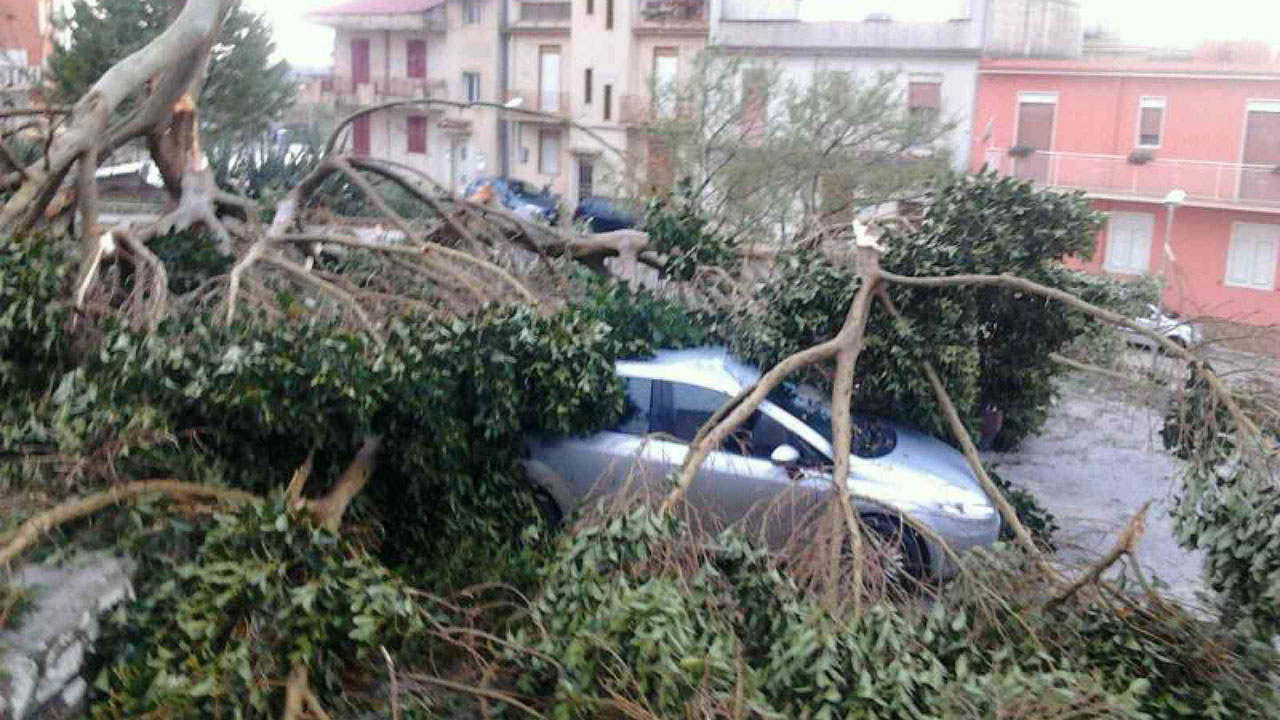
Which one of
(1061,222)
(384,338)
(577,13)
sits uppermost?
(577,13)

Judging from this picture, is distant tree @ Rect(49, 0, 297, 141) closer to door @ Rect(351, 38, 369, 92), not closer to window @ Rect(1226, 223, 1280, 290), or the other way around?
window @ Rect(1226, 223, 1280, 290)

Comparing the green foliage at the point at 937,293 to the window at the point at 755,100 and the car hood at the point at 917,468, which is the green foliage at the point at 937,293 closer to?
the car hood at the point at 917,468

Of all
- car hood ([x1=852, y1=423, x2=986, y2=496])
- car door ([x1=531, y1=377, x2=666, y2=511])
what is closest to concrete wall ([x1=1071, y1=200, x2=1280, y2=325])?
car hood ([x1=852, y1=423, x2=986, y2=496])

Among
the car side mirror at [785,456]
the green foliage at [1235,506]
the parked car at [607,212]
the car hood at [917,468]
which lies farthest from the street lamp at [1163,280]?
the parked car at [607,212]

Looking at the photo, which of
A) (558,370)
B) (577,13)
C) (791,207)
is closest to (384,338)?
(558,370)

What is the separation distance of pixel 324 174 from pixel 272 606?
5265mm

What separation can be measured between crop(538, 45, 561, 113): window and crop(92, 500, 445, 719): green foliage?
23449mm

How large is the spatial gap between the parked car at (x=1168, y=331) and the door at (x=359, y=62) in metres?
27.1

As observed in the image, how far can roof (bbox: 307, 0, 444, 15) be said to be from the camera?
30147 millimetres

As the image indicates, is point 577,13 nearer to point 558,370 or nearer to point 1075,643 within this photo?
point 558,370

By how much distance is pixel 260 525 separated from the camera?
503cm

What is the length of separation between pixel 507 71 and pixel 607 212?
14333 millimetres

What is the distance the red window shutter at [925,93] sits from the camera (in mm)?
20672

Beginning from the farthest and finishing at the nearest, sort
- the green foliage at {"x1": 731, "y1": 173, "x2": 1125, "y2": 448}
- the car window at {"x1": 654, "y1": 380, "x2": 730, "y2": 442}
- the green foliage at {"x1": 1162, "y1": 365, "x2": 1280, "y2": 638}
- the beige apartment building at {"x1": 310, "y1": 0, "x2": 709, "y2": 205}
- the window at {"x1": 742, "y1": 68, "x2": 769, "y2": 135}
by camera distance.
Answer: the beige apartment building at {"x1": 310, "y1": 0, "x2": 709, "y2": 205} → the window at {"x1": 742, "y1": 68, "x2": 769, "y2": 135} → the green foliage at {"x1": 731, "y1": 173, "x2": 1125, "y2": 448} → the car window at {"x1": 654, "y1": 380, "x2": 730, "y2": 442} → the green foliage at {"x1": 1162, "y1": 365, "x2": 1280, "y2": 638}
